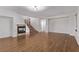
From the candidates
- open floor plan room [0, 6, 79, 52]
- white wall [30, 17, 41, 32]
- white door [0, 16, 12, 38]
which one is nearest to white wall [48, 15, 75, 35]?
open floor plan room [0, 6, 79, 52]

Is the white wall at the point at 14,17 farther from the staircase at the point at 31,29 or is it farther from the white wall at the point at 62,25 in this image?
the white wall at the point at 62,25

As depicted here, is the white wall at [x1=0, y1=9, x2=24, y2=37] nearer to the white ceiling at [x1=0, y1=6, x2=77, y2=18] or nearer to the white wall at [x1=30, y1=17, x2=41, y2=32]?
the white ceiling at [x1=0, y1=6, x2=77, y2=18]

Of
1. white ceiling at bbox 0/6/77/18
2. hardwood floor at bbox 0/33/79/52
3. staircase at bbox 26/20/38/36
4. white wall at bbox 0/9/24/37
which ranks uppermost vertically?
white ceiling at bbox 0/6/77/18

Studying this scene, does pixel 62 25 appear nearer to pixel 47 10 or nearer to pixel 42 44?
pixel 47 10

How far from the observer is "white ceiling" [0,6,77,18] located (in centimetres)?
136

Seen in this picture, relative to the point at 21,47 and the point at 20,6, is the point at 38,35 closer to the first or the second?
the point at 21,47

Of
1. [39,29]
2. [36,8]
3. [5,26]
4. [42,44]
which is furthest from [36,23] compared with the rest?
[5,26]

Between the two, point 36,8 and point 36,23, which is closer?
point 36,8

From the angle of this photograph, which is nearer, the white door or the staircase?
the white door

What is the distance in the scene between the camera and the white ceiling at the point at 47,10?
1355 millimetres

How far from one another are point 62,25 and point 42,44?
0.47 metres

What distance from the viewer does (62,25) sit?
4.73 ft

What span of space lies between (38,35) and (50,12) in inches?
17.7
